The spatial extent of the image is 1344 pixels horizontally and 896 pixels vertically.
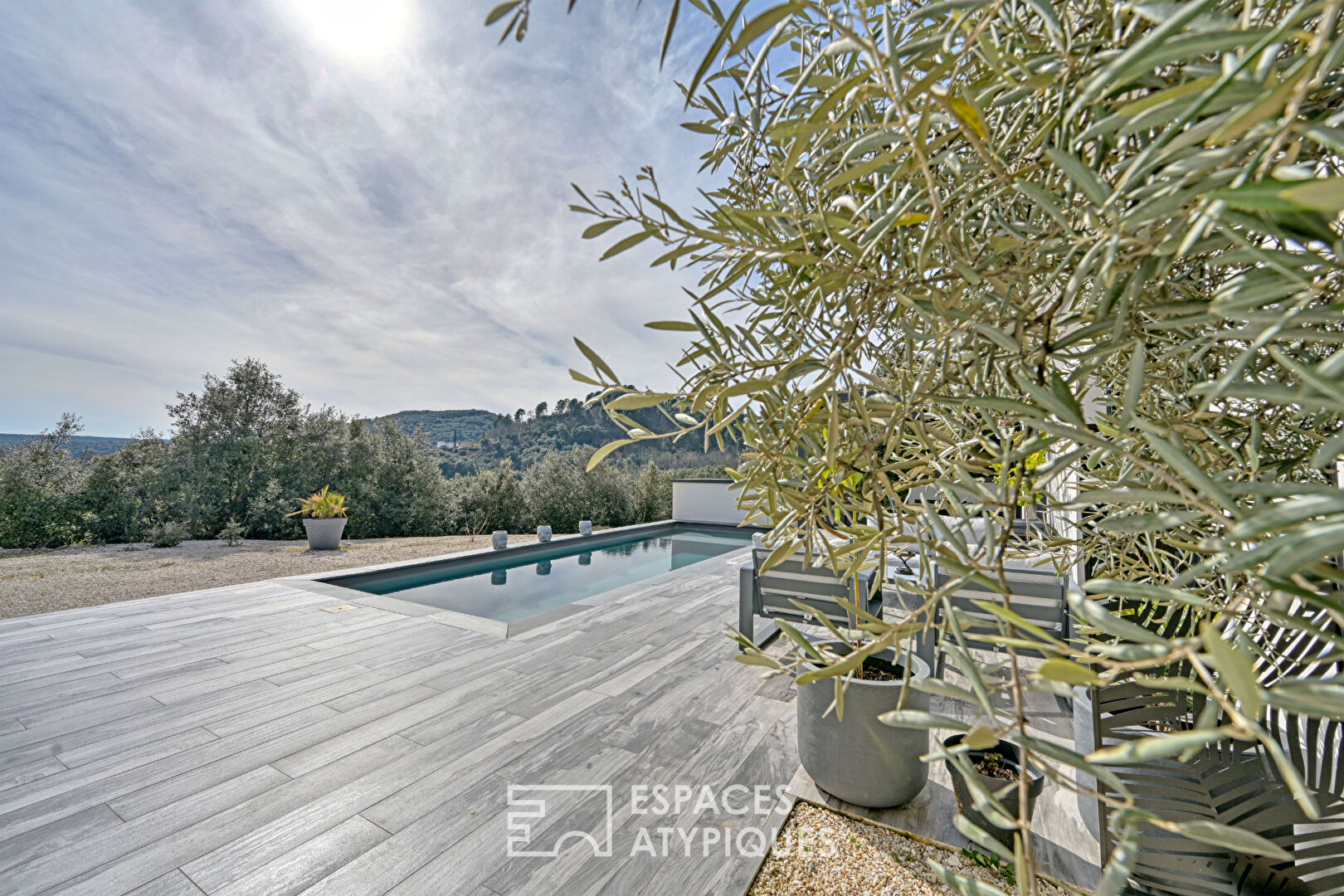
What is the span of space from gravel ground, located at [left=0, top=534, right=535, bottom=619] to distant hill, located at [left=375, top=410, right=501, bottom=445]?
1250 cm

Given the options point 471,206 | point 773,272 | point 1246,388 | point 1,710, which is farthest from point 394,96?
point 1246,388

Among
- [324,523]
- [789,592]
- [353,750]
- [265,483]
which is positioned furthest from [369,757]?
[265,483]

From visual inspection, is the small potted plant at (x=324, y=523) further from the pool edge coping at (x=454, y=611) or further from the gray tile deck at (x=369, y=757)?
the gray tile deck at (x=369, y=757)

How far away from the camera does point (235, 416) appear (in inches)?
383

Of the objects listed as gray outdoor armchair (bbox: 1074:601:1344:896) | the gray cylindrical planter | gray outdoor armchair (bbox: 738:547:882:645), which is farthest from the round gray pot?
the gray cylindrical planter

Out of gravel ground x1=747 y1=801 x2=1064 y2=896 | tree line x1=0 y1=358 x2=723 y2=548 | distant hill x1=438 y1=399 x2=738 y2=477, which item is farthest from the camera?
distant hill x1=438 y1=399 x2=738 y2=477

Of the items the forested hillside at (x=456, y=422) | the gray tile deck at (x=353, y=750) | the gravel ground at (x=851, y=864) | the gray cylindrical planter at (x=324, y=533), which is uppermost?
the forested hillside at (x=456, y=422)

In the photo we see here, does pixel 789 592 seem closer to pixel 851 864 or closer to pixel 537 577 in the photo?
pixel 851 864

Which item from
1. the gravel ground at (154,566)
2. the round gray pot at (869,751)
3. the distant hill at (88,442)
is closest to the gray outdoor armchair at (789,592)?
the round gray pot at (869,751)

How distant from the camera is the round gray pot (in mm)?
1761

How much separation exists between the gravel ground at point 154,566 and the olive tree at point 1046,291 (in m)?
6.48

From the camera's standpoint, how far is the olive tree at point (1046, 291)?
274mm

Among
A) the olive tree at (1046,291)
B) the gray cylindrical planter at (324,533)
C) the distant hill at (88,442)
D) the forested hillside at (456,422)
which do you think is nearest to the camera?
the olive tree at (1046,291)

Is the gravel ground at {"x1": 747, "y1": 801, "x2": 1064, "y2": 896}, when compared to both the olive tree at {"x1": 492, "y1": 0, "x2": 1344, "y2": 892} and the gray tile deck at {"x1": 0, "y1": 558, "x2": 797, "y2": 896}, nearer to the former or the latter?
the gray tile deck at {"x1": 0, "y1": 558, "x2": 797, "y2": 896}
